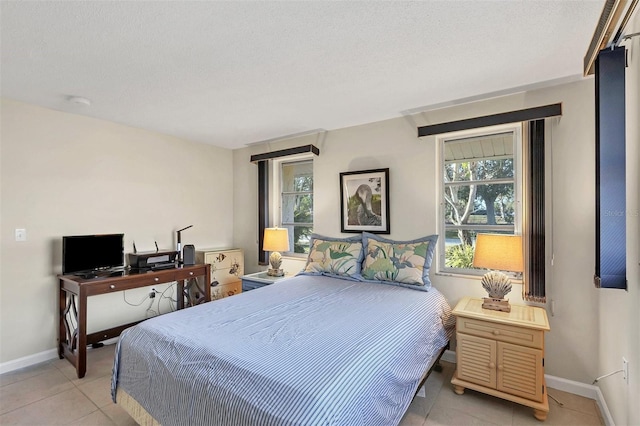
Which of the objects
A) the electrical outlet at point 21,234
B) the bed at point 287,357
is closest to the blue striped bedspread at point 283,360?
the bed at point 287,357

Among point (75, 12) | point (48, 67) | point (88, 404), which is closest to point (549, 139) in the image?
point (75, 12)

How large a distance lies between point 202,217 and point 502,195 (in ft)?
11.9

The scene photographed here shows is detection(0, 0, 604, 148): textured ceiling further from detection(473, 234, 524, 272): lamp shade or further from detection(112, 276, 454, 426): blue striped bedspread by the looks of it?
detection(112, 276, 454, 426): blue striped bedspread

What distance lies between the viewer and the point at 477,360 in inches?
87.0

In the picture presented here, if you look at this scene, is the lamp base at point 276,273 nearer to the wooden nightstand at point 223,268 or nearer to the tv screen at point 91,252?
the wooden nightstand at point 223,268

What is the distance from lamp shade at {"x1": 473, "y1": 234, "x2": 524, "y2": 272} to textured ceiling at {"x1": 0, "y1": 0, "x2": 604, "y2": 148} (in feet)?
4.07

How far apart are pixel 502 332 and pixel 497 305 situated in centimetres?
24


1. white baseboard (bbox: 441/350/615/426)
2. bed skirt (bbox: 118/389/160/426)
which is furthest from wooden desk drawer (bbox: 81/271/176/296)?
white baseboard (bbox: 441/350/615/426)

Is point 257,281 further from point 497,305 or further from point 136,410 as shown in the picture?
point 497,305

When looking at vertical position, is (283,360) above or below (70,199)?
below

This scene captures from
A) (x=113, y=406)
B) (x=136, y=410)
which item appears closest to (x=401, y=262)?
(x=136, y=410)

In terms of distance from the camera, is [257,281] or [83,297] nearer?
[83,297]

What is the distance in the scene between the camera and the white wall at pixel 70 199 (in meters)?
2.69

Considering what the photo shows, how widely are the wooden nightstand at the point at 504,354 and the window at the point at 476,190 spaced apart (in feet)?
2.18
